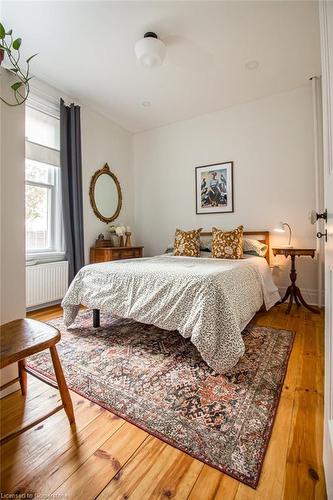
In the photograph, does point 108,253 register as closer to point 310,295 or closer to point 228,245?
point 228,245

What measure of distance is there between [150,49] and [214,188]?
1.98 metres

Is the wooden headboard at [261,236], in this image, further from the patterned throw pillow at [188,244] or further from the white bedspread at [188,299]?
the white bedspread at [188,299]

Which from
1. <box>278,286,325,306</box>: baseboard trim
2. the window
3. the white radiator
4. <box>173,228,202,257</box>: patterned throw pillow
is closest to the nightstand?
<box>278,286,325,306</box>: baseboard trim

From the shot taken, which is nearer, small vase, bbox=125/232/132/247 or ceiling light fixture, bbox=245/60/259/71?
ceiling light fixture, bbox=245/60/259/71

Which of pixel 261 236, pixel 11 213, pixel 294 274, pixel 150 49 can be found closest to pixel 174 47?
pixel 150 49

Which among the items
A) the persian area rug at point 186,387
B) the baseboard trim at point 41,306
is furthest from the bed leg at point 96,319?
the baseboard trim at point 41,306

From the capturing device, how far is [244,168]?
3.49 meters

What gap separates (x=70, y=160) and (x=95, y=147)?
62 cm

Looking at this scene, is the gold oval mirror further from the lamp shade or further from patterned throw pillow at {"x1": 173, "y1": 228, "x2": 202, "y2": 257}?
the lamp shade

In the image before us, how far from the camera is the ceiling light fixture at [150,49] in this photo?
7.02 feet

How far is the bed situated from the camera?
60.4 inches

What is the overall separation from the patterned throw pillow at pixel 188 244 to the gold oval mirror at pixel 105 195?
134cm

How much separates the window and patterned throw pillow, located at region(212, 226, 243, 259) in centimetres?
211

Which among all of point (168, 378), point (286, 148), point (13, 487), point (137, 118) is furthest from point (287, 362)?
point (137, 118)
